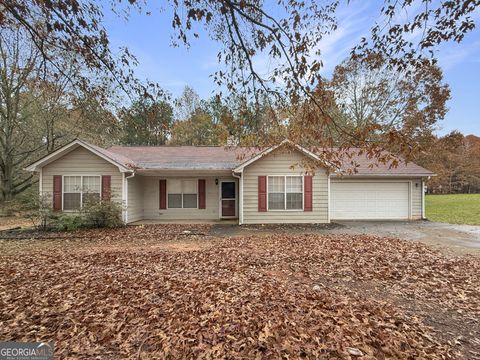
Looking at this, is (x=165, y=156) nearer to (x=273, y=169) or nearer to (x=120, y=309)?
(x=273, y=169)

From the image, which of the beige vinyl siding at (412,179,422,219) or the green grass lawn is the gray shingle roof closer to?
the beige vinyl siding at (412,179,422,219)

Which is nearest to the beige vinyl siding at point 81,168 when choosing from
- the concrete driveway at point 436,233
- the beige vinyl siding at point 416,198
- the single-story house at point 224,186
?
the single-story house at point 224,186

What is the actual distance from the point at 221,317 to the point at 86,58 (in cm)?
428

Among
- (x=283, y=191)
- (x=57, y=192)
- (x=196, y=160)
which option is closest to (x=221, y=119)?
(x=283, y=191)

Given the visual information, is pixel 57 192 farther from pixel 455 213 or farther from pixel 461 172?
pixel 461 172

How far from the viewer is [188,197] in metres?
14.3

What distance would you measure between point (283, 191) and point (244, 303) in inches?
365

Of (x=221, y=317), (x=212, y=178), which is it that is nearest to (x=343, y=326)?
(x=221, y=317)

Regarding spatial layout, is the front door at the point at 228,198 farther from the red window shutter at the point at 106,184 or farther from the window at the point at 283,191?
the red window shutter at the point at 106,184

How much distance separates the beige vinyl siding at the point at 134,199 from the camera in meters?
12.6

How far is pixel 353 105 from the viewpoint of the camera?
77.4 feet

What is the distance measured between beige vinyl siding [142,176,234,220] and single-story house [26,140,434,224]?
34mm

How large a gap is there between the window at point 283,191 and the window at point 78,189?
756 centimetres

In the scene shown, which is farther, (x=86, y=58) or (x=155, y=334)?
(x=86, y=58)
